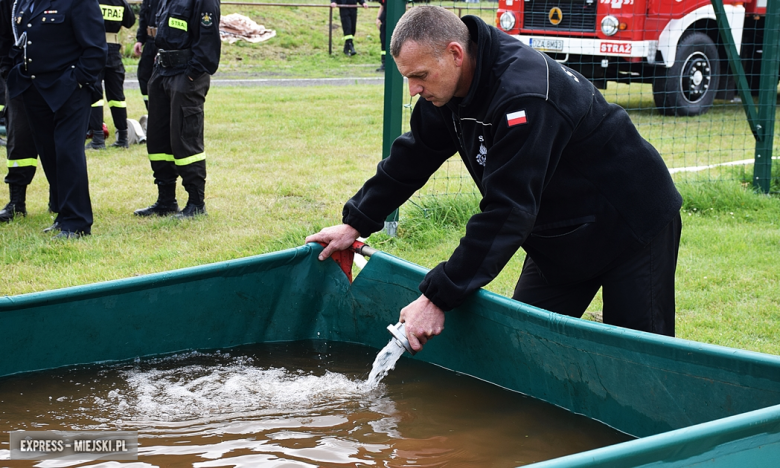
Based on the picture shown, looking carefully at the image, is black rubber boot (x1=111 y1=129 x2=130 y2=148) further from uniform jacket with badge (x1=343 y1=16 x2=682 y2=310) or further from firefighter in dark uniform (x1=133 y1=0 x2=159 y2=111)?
uniform jacket with badge (x1=343 y1=16 x2=682 y2=310)

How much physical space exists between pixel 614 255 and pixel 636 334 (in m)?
0.38

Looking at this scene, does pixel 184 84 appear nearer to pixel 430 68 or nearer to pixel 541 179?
pixel 430 68

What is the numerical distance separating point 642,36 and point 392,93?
18.4 feet

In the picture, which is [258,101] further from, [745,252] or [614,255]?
[614,255]

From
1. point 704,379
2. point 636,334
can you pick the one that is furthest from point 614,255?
point 704,379

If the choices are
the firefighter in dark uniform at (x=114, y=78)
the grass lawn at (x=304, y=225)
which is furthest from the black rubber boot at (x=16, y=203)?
the firefighter in dark uniform at (x=114, y=78)

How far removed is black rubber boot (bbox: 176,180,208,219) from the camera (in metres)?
6.46

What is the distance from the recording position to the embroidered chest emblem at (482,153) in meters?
2.78

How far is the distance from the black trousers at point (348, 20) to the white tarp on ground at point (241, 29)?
2.14 m

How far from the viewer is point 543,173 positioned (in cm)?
256

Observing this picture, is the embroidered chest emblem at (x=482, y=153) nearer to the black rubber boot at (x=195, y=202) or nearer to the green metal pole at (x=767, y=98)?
the black rubber boot at (x=195, y=202)

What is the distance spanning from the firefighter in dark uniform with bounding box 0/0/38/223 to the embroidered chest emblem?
15.2 ft

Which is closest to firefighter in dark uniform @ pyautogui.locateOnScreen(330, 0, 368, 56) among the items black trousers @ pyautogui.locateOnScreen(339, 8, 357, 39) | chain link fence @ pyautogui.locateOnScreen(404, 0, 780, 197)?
black trousers @ pyautogui.locateOnScreen(339, 8, 357, 39)

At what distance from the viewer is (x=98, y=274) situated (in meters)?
5.10
